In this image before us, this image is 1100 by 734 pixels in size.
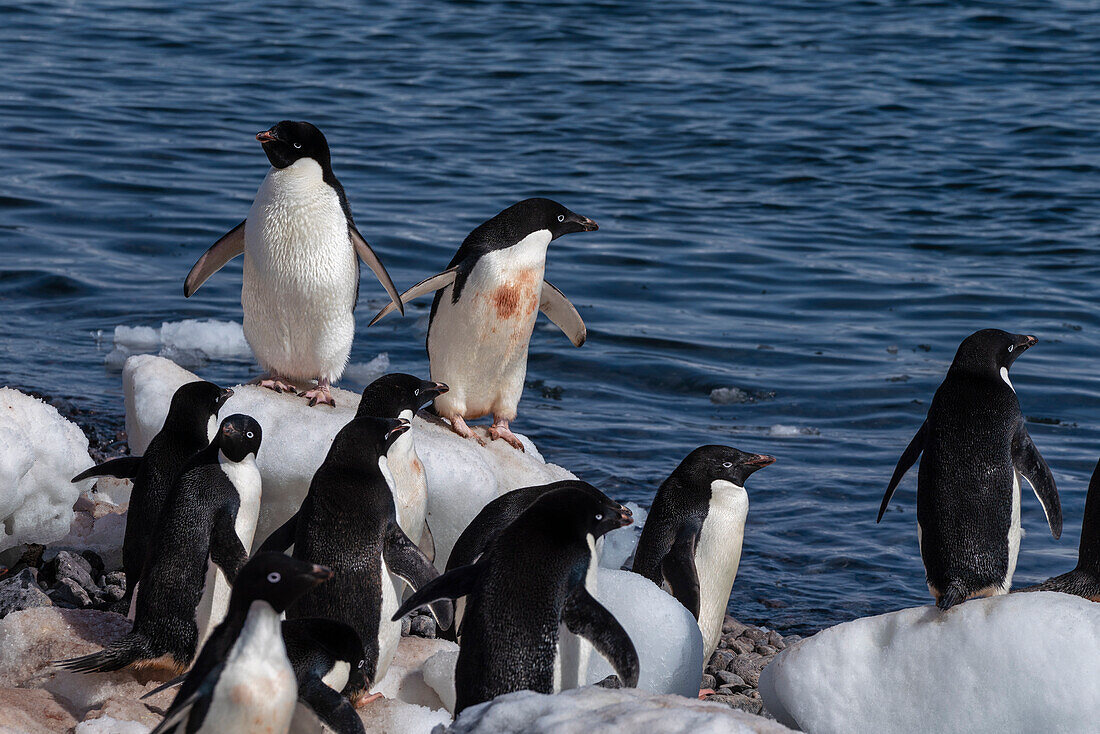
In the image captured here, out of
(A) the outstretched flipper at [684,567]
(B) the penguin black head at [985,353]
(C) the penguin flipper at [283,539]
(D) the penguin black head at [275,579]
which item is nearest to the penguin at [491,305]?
(A) the outstretched flipper at [684,567]

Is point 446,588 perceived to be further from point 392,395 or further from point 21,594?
point 21,594

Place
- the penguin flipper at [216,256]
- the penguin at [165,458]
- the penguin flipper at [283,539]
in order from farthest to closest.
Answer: the penguin flipper at [216,256], the penguin at [165,458], the penguin flipper at [283,539]

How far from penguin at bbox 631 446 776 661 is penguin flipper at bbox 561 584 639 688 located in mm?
1319

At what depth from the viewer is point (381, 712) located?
3418mm

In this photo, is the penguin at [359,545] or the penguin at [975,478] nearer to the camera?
the penguin at [359,545]

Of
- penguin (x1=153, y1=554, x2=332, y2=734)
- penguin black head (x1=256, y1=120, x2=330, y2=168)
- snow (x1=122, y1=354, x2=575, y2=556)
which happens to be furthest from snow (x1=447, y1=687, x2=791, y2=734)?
penguin black head (x1=256, y1=120, x2=330, y2=168)

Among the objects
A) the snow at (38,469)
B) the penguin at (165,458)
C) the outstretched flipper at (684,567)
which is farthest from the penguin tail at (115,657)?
the outstretched flipper at (684,567)

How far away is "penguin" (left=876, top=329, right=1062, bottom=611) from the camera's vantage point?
4004 millimetres

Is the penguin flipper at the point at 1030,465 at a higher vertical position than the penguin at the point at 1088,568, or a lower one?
higher

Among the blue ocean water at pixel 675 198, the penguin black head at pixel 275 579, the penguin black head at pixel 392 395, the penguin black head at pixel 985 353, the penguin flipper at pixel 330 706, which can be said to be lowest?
the blue ocean water at pixel 675 198

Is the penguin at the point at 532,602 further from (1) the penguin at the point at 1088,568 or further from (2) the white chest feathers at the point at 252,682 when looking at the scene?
(1) the penguin at the point at 1088,568

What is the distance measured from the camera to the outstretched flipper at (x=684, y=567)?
4.40 m

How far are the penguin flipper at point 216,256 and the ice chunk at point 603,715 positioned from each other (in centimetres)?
293

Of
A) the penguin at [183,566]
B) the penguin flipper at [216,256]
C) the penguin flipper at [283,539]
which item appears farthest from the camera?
the penguin flipper at [216,256]
